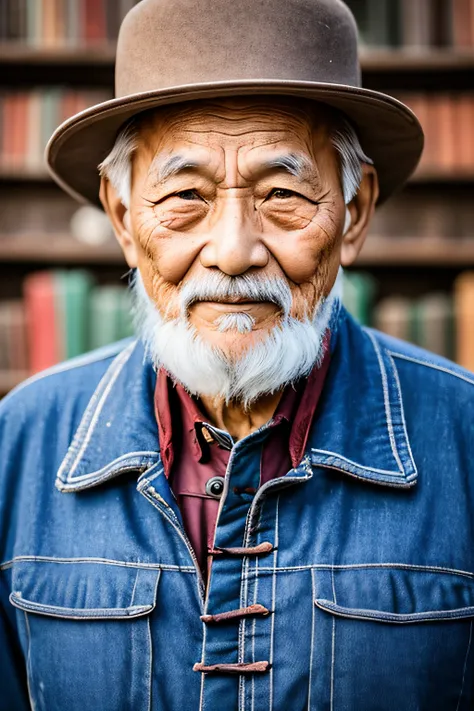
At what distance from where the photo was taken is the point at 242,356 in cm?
132

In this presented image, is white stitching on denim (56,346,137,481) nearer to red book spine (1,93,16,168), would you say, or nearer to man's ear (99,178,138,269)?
man's ear (99,178,138,269)

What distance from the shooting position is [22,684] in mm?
1439

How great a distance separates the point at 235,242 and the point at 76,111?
219 centimetres

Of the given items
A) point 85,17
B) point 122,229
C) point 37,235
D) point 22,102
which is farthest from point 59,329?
point 122,229

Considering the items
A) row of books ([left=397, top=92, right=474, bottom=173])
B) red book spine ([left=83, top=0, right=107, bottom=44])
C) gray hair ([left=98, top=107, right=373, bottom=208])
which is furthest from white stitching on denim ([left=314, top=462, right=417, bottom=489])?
red book spine ([left=83, top=0, right=107, bottom=44])

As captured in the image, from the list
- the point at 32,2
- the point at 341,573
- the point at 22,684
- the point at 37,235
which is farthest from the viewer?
the point at 37,235

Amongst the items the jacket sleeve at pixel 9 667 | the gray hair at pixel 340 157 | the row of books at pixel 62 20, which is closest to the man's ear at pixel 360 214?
the gray hair at pixel 340 157

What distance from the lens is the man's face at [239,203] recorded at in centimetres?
128

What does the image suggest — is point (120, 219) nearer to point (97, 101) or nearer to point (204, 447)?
point (204, 447)

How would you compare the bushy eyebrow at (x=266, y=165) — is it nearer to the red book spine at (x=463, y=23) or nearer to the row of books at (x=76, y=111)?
the row of books at (x=76, y=111)

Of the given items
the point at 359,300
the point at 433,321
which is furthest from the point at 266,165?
the point at 433,321

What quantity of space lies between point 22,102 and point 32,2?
0.40 meters

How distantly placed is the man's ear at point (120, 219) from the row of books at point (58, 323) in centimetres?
164

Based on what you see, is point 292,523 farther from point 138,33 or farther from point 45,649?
point 138,33
